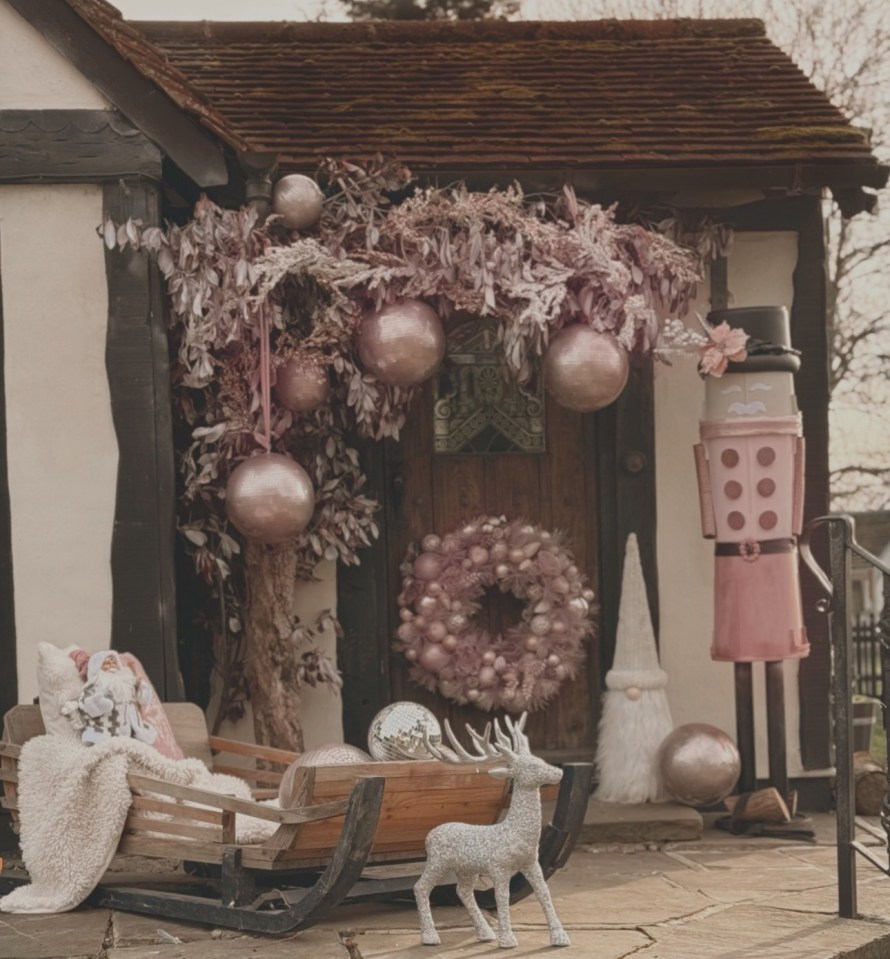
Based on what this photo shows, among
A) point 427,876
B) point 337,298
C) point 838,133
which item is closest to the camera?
point 427,876

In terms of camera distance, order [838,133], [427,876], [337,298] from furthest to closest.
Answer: [838,133], [337,298], [427,876]

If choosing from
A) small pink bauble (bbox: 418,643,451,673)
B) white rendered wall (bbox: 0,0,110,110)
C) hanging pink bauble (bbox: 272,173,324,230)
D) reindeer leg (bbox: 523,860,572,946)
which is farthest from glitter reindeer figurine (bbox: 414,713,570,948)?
white rendered wall (bbox: 0,0,110,110)

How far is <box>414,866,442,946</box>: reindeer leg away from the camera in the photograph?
5.39 m

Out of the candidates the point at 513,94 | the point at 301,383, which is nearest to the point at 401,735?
the point at 301,383

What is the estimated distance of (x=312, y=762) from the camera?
19.4ft

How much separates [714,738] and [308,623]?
6.71 ft

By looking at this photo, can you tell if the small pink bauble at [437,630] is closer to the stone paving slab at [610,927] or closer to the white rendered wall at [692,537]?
the white rendered wall at [692,537]

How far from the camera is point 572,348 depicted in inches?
291

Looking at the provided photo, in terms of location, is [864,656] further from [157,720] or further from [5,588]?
[157,720]

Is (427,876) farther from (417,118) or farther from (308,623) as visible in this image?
(417,118)

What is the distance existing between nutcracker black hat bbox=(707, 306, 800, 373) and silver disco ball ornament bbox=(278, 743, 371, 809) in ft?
9.13

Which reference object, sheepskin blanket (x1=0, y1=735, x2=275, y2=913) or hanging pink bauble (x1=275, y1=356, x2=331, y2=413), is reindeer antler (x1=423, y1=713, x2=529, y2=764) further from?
hanging pink bauble (x1=275, y1=356, x2=331, y2=413)

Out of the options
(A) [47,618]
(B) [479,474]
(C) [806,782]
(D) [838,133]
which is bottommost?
(C) [806,782]

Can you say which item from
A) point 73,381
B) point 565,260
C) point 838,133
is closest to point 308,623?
point 73,381
